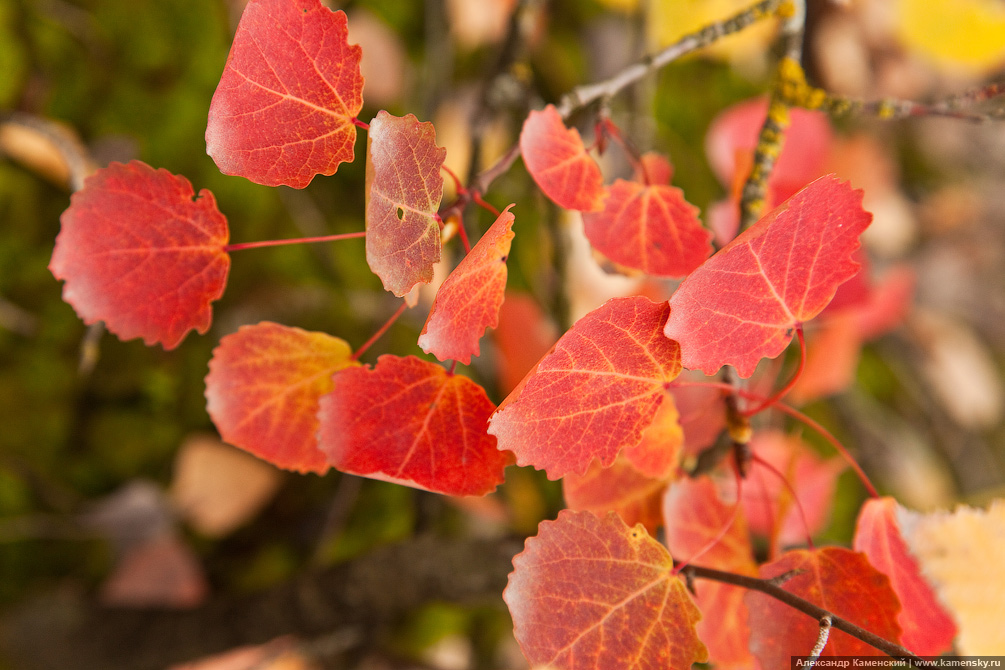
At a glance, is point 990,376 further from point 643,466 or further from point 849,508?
point 643,466

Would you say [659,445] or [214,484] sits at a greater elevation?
[659,445]

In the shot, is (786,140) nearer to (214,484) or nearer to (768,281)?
(768,281)

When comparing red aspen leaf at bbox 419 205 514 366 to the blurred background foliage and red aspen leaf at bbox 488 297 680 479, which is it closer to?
red aspen leaf at bbox 488 297 680 479

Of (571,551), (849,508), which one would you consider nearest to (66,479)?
(571,551)

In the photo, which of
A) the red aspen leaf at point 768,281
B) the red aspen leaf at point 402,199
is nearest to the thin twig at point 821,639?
the red aspen leaf at point 768,281

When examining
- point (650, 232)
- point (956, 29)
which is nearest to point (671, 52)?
point (650, 232)

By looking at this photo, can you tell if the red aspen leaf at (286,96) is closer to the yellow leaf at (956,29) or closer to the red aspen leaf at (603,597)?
the red aspen leaf at (603,597)

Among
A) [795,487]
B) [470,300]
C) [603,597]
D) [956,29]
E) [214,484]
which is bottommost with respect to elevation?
[214,484]
